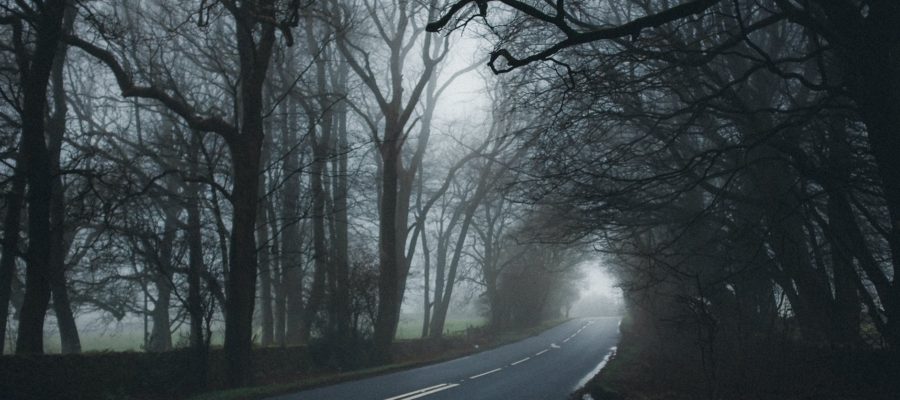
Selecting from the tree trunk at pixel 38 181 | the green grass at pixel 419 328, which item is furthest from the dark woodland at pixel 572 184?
the green grass at pixel 419 328

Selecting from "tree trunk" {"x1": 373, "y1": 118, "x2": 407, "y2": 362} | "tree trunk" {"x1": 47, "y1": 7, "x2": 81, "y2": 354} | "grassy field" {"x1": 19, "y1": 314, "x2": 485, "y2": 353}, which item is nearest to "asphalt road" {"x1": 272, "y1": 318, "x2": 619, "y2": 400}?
"tree trunk" {"x1": 373, "y1": 118, "x2": 407, "y2": 362}

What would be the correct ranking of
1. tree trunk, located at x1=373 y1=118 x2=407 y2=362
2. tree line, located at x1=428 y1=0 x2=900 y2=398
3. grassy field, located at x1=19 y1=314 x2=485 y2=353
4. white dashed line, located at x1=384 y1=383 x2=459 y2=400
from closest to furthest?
tree line, located at x1=428 y1=0 x2=900 y2=398
white dashed line, located at x1=384 y1=383 x2=459 y2=400
tree trunk, located at x1=373 y1=118 x2=407 y2=362
grassy field, located at x1=19 y1=314 x2=485 y2=353

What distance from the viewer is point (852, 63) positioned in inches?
286

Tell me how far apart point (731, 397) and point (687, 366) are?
5417 millimetres

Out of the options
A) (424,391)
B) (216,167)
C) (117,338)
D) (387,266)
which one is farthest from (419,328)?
(424,391)

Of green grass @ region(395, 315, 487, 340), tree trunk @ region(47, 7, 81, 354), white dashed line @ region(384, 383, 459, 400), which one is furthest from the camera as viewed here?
green grass @ region(395, 315, 487, 340)

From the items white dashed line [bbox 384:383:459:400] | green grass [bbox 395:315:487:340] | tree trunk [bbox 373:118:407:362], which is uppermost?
tree trunk [bbox 373:118:407:362]

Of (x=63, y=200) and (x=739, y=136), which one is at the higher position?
(x=63, y=200)

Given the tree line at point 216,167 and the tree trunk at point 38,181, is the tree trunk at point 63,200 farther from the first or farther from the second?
the tree trunk at point 38,181

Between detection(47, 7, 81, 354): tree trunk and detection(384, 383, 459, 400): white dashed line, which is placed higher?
detection(47, 7, 81, 354): tree trunk

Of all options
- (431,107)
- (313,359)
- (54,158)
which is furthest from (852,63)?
(431,107)

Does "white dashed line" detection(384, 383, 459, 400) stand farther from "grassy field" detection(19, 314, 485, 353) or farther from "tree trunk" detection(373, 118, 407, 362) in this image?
"tree trunk" detection(373, 118, 407, 362)

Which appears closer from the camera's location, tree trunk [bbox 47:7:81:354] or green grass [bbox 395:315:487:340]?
tree trunk [bbox 47:7:81:354]

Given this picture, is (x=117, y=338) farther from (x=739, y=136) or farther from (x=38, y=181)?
(x=739, y=136)
